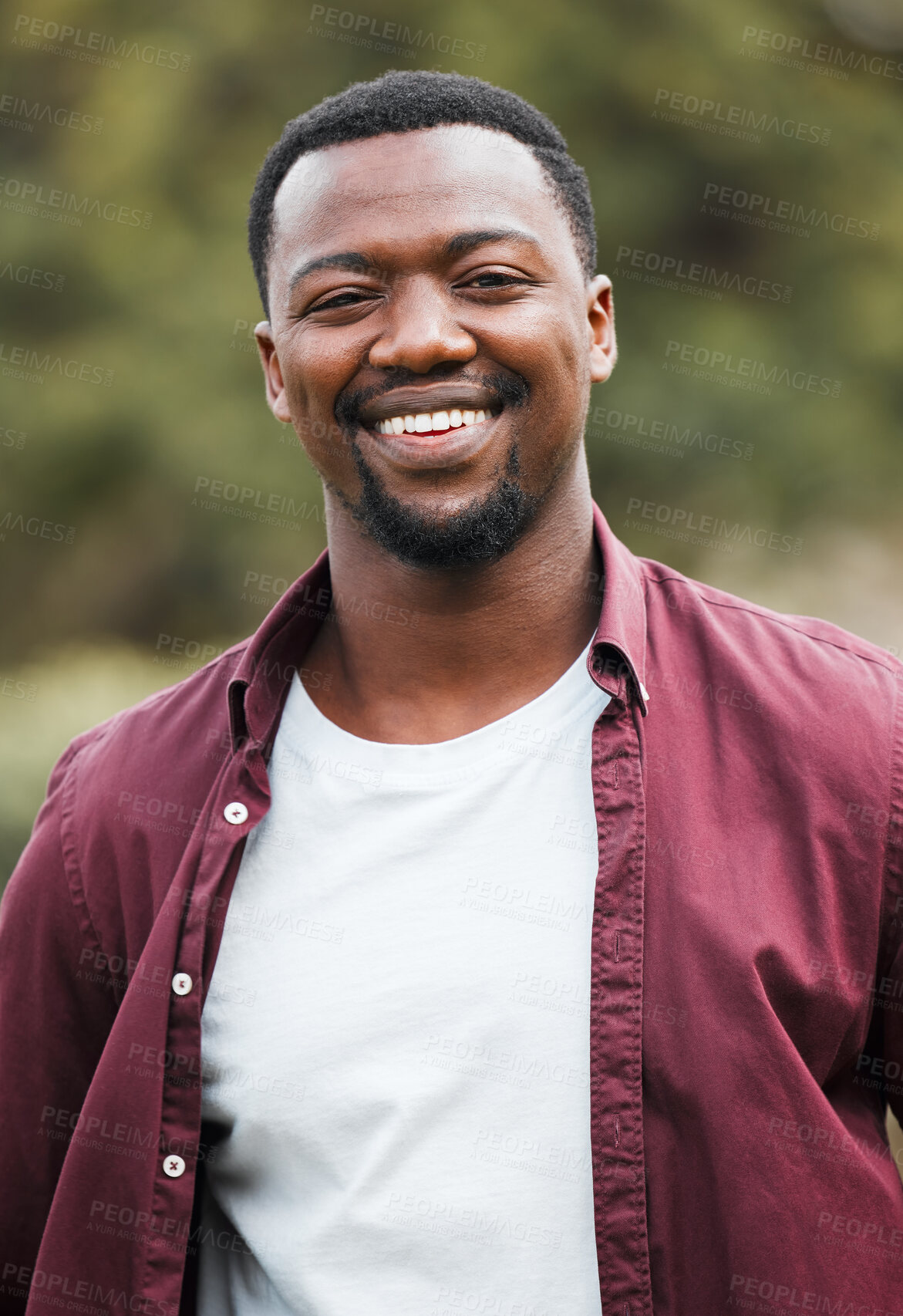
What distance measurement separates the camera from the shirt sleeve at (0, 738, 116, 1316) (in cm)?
238

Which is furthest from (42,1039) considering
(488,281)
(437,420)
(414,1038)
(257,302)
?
(257,302)

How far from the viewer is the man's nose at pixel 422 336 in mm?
2246

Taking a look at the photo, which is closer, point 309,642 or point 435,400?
point 435,400

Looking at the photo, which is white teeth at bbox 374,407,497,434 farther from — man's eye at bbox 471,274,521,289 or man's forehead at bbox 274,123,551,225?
man's forehead at bbox 274,123,551,225

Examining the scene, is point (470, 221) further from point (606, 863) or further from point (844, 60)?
point (844, 60)

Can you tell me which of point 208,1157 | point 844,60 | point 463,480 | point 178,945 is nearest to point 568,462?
point 463,480

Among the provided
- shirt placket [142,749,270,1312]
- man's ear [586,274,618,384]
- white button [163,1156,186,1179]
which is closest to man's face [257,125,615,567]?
man's ear [586,274,618,384]

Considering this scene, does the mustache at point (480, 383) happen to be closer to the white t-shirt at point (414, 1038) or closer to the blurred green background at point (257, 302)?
the white t-shirt at point (414, 1038)

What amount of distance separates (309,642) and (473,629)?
360mm

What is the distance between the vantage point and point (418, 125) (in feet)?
7.82

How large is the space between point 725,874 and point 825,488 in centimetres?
765

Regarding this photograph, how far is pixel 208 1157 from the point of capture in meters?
2.24

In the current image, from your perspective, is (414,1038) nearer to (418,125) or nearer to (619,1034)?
(619,1034)

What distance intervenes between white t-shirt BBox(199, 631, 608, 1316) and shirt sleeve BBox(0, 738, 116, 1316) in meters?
0.31
